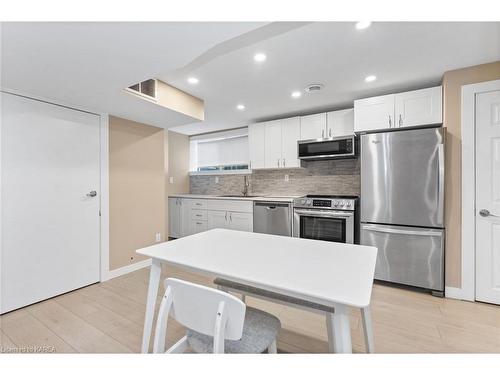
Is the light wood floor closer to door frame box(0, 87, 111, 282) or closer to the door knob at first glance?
door frame box(0, 87, 111, 282)

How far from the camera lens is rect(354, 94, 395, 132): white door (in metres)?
2.63

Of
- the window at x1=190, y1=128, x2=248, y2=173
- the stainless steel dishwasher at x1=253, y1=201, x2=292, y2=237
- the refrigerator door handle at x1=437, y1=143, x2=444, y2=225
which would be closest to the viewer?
the refrigerator door handle at x1=437, y1=143, x2=444, y2=225

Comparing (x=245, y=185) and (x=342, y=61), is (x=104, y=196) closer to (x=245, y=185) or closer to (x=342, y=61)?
(x=245, y=185)

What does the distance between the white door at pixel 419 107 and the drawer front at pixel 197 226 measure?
3.17 meters

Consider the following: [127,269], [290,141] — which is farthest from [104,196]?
[290,141]

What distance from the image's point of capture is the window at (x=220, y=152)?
4.52 metres

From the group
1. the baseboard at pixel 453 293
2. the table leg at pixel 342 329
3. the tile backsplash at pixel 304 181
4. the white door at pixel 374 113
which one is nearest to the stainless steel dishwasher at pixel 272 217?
the tile backsplash at pixel 304 181

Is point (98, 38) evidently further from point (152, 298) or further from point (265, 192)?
point (265, 192)

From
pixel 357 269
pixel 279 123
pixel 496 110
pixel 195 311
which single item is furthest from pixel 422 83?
pixel 195 311

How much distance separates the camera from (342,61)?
2.06 metres

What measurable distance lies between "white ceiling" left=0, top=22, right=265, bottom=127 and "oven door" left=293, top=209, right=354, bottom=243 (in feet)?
7.49

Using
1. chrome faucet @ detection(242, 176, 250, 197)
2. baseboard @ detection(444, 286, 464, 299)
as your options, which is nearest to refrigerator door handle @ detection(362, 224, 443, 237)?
baseboard @ detection(444, 286, 464, 299)

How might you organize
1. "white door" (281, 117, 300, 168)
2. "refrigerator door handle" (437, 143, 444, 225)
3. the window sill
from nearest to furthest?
"refrigerator door handle" (437, 143, 444, 225), "white door" (281, 117, 300, 168), the window sill

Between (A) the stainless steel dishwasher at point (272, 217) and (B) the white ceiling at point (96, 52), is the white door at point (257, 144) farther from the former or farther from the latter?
(B) the white ceiling at point (96, 52)
